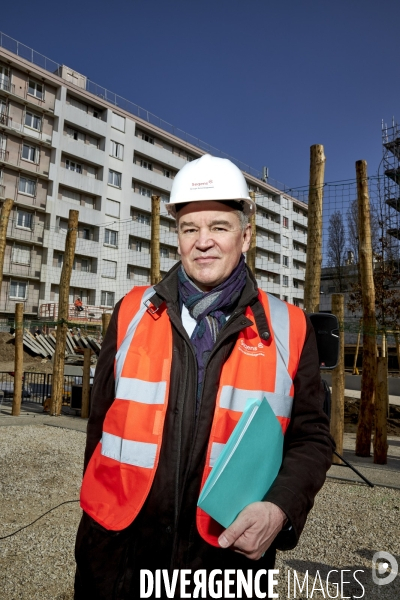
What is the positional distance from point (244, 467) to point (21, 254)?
1375 inches

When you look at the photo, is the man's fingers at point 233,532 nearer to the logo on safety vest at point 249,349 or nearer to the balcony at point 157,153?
the logo on safety vest at point 249,349

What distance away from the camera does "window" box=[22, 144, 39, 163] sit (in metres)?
35.0

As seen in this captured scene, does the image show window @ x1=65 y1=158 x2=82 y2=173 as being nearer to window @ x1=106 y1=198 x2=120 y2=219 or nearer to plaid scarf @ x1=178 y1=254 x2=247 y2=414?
window @ x1=106 y1=198 x2=120 y2=219

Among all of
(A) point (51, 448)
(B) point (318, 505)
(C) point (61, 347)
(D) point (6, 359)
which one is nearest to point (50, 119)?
(D) point (6, 359)

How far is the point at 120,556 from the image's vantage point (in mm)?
1684

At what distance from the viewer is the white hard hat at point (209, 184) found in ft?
6.46

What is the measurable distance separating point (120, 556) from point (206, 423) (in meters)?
0.58

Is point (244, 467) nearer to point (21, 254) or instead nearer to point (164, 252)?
point (21, 254)

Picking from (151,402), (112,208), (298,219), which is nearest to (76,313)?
(112,208)

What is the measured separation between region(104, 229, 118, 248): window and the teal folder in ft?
121

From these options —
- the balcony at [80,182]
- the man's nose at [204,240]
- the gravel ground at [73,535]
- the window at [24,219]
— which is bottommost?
the gravel ground at [73,535]

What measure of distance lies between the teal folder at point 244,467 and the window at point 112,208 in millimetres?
38945

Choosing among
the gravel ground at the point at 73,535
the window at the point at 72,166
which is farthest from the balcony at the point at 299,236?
the gravel ground at the point at 73,535

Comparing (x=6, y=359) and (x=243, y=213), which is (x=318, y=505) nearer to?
(x=243, y=213)
